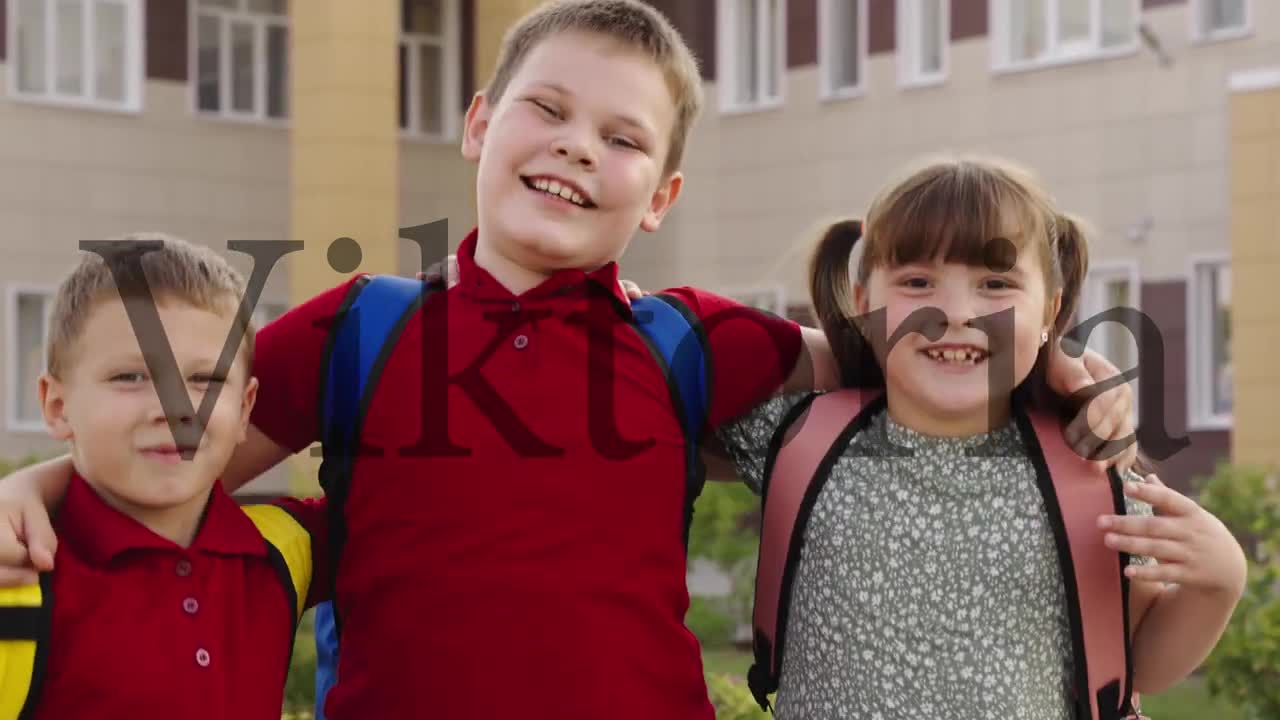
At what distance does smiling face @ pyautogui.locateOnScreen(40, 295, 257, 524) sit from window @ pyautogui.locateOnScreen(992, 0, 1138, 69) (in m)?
13.1

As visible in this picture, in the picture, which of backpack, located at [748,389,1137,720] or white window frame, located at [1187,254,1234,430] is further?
white window frame, located at [1187,254,1234,430]

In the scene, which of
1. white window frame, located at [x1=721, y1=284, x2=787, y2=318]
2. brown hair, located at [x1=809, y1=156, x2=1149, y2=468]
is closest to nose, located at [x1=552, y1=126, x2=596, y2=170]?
brown hair, located at [x1=809, y1=156, x2=1149, y2=468]

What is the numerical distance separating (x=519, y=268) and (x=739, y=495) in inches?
413

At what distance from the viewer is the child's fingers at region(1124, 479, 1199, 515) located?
8.50ft

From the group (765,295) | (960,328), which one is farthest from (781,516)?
(765,295)

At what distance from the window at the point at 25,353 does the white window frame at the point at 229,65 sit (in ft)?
7.97

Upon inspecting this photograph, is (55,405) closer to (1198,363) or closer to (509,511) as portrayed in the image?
(509,511)

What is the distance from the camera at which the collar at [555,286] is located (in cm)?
270

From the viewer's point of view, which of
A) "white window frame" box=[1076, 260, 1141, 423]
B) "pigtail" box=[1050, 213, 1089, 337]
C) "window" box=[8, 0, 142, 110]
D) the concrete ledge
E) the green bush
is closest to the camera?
"pigtail" box=[1050, 213, 1089, 337]

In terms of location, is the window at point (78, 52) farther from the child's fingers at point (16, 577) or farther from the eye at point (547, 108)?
the child's fingers at point (16, 577)

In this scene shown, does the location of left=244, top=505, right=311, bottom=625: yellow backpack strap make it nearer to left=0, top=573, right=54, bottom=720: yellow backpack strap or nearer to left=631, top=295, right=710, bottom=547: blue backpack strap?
left=0, top=573, right=54, bottom=720: yellow backpack strap

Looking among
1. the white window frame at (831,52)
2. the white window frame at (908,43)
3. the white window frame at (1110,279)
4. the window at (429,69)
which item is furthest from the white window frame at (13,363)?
the white window frame at (1110,279)

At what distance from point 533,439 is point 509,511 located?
0.12m

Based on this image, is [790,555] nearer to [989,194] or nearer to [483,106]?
[989,194]
